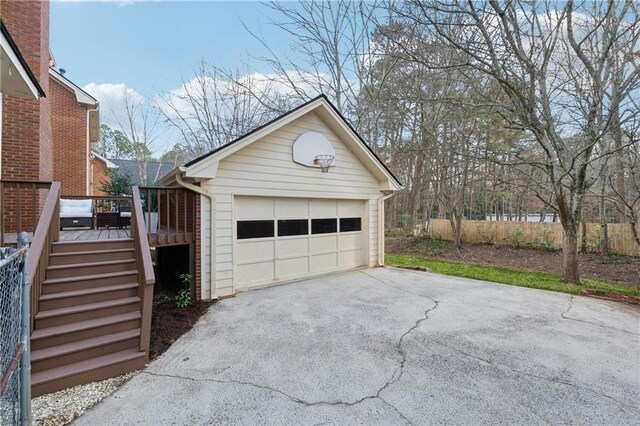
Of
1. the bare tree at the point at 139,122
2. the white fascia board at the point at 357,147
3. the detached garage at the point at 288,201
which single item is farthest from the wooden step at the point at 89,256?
the bare tree at the point at 139,122

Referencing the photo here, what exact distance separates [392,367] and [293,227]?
476 cm

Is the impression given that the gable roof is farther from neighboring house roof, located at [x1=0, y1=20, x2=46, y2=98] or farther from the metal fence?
the metal fence

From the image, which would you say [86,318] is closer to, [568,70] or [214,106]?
[568,70]

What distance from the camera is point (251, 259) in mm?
7141

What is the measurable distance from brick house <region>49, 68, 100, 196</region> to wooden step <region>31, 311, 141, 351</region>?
1155cm

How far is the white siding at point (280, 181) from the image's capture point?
650 cm

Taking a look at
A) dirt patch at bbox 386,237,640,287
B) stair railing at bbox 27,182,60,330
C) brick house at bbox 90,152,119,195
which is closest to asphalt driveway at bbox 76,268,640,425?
stair railing at bbox 27,182,60,330

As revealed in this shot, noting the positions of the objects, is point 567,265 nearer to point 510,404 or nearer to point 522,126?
point 522,126

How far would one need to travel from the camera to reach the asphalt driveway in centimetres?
286

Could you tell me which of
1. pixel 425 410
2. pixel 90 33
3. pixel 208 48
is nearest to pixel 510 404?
pixel 425 410

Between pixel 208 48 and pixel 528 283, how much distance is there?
17271 millimetres

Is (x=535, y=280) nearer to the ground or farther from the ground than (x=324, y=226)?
nearer to the ground

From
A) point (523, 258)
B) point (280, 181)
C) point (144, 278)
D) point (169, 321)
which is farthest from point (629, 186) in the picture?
point (144, 278)

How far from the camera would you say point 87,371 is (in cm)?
332
